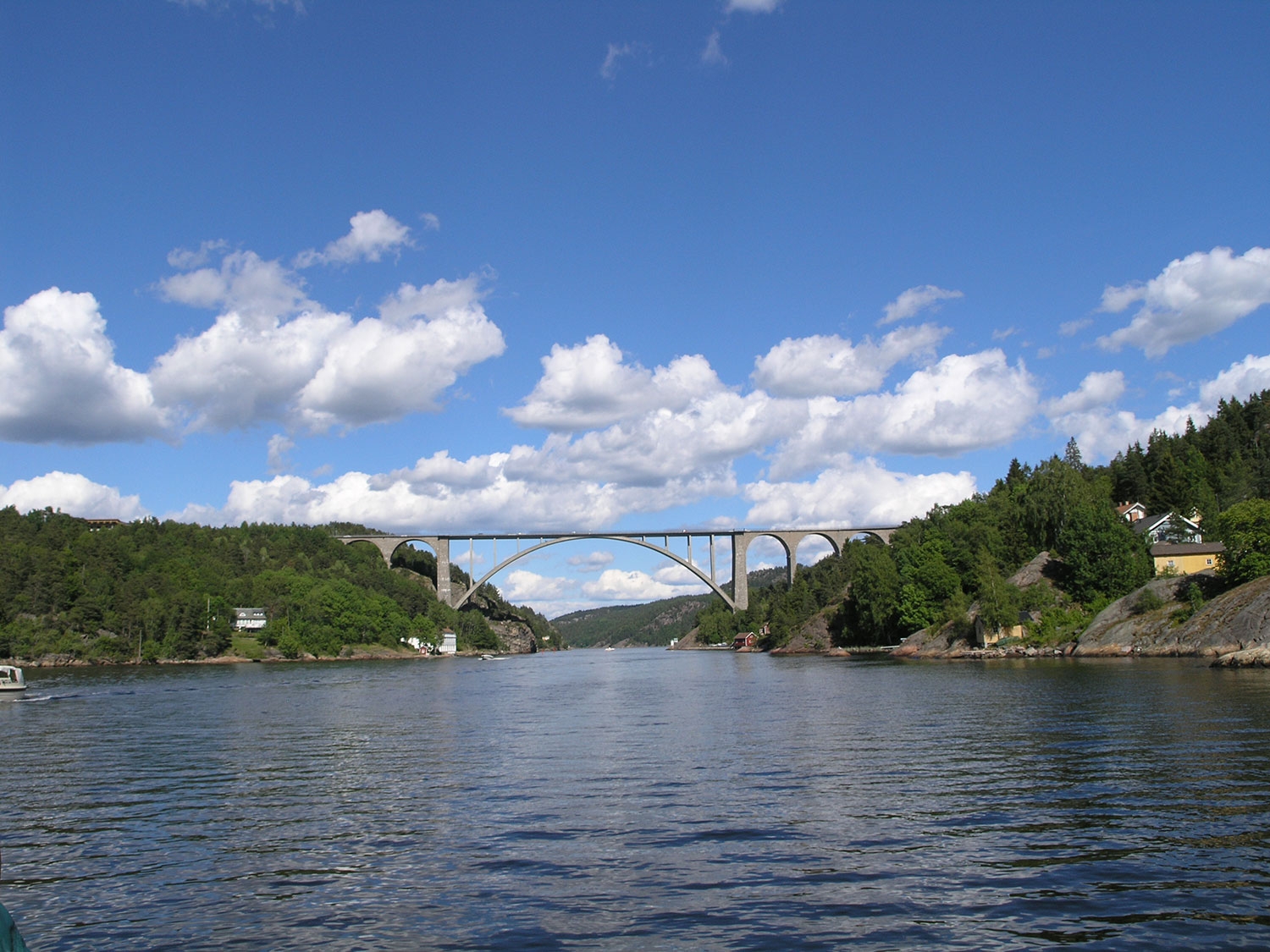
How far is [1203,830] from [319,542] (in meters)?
149

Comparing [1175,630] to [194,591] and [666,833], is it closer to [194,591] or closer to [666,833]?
[666,833]

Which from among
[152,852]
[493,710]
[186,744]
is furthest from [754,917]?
[493,710]

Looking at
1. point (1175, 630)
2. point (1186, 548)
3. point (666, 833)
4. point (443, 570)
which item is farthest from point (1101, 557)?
point (443, 570)

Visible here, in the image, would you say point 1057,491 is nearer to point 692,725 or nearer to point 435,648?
point 692,725

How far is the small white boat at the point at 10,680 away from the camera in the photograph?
4647 cm

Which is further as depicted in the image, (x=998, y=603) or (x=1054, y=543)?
(x=1054, y=543)

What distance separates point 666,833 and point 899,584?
79.9 m

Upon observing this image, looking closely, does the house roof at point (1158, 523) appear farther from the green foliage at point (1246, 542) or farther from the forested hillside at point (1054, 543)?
the green foliage at point (1246, 542)

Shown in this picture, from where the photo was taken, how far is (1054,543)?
80.6 meters

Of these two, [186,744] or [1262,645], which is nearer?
[186,744]

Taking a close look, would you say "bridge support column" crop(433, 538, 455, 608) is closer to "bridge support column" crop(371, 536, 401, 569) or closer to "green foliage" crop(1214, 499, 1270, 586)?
"bridge support column" crop(371, 536, 401, 569)

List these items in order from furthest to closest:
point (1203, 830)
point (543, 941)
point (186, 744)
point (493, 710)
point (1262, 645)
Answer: point (1262, 645) → point (493, 710) → point (186, 744) → point (1203, 830) → point (543, 941)

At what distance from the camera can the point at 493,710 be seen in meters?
34.8

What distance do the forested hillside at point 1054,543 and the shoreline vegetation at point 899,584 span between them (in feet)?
0.61
